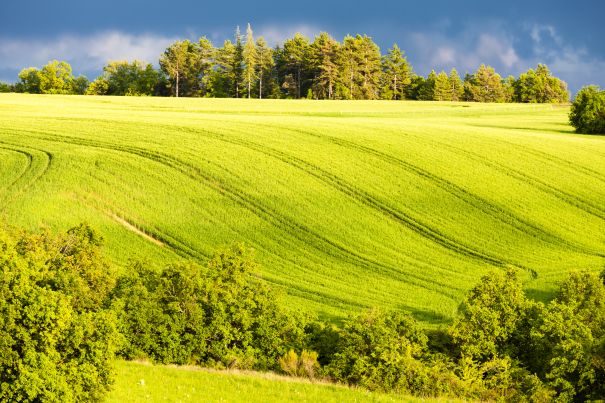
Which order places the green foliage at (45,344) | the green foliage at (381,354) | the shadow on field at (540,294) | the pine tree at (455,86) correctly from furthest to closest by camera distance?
the pine tree at (455,86) → the shadow on field at (540,294) → the green foliage at (381,354) → the green foliage at (45,344)

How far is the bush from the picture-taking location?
262 feet

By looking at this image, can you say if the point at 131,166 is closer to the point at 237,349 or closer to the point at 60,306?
the point at 237,349

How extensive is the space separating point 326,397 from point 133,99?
295 ft

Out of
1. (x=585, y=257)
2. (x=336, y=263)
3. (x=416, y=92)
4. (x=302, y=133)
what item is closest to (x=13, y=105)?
(x=302, y=133)

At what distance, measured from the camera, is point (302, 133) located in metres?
62.3

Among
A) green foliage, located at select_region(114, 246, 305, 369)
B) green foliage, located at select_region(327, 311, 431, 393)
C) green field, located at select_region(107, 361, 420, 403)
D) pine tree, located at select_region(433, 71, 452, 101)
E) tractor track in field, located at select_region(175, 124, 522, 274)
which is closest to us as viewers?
green field, located at select_region(107, 361, 420, 403)

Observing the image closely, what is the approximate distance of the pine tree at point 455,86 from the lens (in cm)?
14738

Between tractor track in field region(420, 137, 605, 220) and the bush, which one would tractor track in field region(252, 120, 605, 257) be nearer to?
tractor track in field region(420, 137, 605, 220)

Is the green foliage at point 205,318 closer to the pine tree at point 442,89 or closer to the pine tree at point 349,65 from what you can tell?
the pine tree at point 349,65

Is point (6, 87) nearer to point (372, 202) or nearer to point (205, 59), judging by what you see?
point (205, 59)

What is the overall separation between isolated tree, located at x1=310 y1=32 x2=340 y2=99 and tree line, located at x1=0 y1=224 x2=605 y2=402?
105 metres

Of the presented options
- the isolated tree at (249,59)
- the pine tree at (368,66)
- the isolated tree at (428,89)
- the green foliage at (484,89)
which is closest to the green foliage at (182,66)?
the isolated tree at (249,59)

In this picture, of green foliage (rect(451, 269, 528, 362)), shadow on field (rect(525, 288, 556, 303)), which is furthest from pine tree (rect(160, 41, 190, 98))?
green foliage (rect(451, 269, 528, 362))

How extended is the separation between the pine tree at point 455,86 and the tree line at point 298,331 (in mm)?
121781
